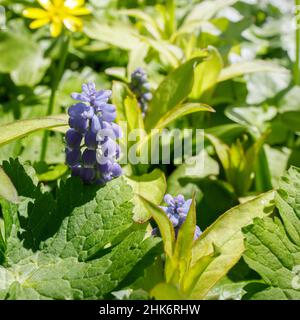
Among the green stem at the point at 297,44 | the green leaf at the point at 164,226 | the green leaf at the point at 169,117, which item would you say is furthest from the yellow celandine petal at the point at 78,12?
the green leaf at the point at 164,226

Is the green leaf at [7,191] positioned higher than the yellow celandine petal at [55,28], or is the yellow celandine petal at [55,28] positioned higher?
the green leaf at [7,191]

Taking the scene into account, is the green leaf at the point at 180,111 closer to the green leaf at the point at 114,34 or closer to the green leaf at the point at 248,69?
the green leaf at the point at 248,69

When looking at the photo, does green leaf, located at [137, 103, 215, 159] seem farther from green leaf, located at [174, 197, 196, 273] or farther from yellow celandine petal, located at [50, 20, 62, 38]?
yellow celandine petal, located at [50, 20, 62, 38]

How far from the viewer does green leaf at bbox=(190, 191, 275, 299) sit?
1219 millimetres

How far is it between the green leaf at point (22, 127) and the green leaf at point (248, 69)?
76 cm

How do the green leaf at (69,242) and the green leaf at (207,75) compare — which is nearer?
the green leaf at (69,242)

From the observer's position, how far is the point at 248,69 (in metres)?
1.87

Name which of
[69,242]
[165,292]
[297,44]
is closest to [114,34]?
[297,44]

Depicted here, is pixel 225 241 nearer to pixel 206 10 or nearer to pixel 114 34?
pixel 114 34

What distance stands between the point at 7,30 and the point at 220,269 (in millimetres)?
1511

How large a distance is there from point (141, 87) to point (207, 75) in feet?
0.78

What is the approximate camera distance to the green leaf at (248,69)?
1.85 metres

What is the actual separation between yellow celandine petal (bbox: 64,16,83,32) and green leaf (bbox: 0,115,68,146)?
77 centimetres

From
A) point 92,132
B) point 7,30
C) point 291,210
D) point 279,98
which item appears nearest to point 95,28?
point 7,30
